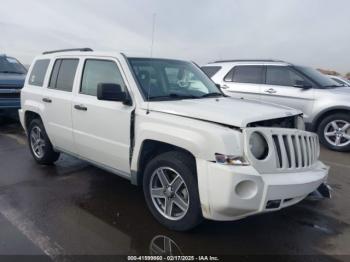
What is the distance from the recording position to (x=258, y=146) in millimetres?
3178

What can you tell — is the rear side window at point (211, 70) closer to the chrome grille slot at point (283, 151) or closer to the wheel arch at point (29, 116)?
the wheel arch at point (29, 116)

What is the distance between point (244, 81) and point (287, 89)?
44.4 inches

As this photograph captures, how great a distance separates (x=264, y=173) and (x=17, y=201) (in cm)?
305

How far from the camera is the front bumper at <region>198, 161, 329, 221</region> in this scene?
2.95 meters

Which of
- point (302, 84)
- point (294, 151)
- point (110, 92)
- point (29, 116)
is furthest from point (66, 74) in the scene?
point (302, 84)

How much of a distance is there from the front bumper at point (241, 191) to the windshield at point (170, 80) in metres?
1.31

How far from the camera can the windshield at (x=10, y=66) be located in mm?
10345

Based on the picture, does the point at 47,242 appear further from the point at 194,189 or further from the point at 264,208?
the point at 264,208

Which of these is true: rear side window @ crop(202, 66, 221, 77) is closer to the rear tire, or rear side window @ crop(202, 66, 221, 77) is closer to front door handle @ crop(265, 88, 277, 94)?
front door handle @ crop(265, 88, 277, 94)

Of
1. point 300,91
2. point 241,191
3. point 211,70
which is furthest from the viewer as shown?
point 211,70

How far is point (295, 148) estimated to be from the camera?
3.39m

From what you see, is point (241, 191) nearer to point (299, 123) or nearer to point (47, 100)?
point (299, 123)

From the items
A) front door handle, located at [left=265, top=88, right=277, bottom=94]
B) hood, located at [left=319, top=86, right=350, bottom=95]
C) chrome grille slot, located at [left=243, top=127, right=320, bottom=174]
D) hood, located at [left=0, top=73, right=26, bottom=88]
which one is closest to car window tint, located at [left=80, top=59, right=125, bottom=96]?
chrome grille slot, located at [left=243, top=127, right=320, bottom=174]

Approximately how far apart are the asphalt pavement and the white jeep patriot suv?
0.97 ft
